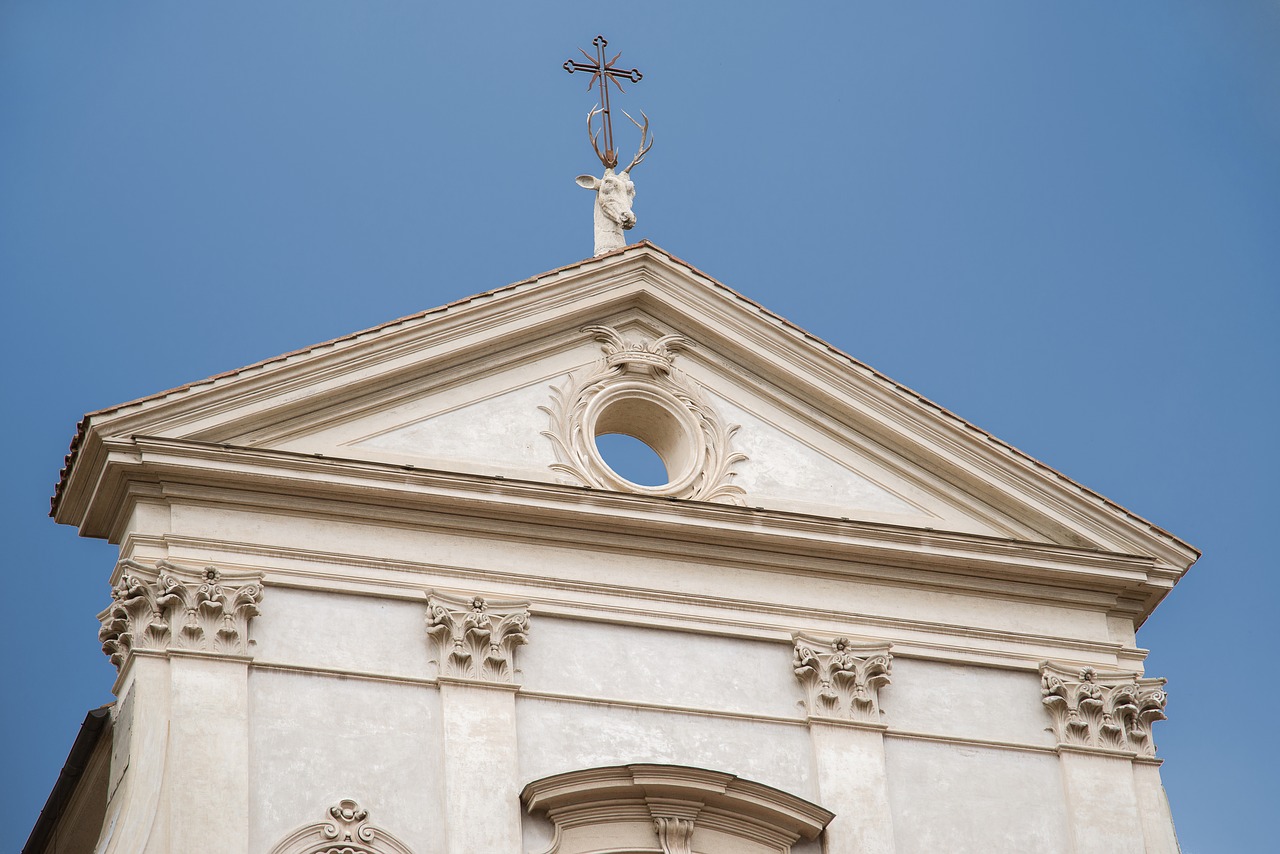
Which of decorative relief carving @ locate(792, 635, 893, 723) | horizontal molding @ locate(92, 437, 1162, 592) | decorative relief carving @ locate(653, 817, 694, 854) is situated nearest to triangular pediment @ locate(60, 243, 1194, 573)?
horizontal molding @ locate(92, 437, 1162, 592)

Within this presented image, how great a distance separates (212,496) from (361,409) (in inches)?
61.0

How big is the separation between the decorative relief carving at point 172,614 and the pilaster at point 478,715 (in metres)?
1.47

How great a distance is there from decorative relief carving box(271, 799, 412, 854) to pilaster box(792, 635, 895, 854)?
3327 millimetres

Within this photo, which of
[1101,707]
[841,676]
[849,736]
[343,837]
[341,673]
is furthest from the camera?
[1101,707]

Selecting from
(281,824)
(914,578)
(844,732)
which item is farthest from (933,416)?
(281,824)

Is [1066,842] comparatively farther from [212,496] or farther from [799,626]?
[212,496]

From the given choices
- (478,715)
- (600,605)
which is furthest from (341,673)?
(600,605)

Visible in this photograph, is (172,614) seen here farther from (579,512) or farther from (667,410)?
(667,410)

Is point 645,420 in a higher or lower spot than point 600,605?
higher

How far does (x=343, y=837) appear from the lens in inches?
741

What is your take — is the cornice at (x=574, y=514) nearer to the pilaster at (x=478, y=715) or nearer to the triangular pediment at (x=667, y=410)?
the triangular pediment at (x=667, y=410)

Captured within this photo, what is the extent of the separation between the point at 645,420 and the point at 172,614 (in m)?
4.66

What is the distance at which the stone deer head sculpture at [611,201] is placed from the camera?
23.5 meters

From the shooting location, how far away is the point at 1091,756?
2097 centimetres
